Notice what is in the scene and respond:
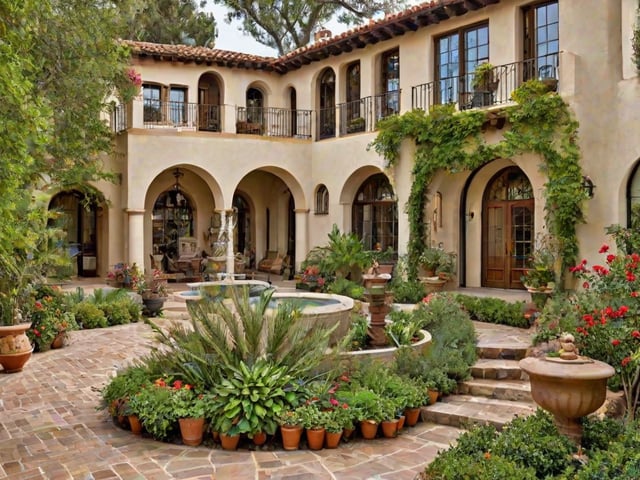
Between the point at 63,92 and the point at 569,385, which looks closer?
the point at 569,385

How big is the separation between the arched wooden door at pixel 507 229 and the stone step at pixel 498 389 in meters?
7.02

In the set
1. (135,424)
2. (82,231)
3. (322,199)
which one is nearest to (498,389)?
(135,424)

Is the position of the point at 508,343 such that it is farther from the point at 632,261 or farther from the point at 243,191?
the point at 243,191

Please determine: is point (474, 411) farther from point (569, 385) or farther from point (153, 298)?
point (153, 298)

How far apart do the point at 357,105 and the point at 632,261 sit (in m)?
12.5

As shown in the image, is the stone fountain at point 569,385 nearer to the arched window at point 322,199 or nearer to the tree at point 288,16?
the arched window at point 322,199

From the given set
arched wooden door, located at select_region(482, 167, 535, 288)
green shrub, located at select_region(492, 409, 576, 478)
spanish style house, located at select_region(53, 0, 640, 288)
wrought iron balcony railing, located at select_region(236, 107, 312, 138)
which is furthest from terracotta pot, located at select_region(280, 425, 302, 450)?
wrought iron balcony railing, located at select_region(236, 107, 312, 138)

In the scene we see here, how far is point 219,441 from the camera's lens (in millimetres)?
6410

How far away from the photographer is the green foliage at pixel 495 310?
12.1 metres

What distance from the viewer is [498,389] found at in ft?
A: 26.2

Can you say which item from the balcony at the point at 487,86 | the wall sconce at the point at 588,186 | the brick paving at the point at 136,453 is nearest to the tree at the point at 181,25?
the balcony at the point at 487,86

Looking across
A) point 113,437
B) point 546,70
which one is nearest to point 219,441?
point 113,437

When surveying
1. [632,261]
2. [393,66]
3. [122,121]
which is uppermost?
[393,66]

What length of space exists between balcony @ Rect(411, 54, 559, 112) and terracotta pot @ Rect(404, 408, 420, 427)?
8.81 m
